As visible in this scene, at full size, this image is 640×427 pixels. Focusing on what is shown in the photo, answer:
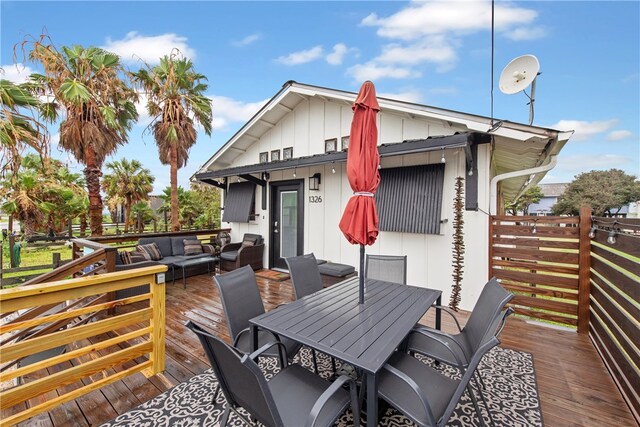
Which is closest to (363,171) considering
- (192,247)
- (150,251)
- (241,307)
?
(241,307)

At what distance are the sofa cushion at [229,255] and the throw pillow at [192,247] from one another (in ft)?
1.88

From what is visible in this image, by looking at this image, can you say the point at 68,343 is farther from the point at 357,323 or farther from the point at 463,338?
the point at 463,338

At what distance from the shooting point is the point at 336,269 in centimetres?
513

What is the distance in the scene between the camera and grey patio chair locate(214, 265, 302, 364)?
7.26 feet

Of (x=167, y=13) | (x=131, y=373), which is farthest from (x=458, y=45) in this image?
(x=131, y=373)

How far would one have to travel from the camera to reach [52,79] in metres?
3.19

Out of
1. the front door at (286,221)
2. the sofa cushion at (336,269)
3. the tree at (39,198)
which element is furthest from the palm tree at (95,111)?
the sofa cushion at (336,269)

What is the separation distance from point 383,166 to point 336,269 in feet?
7.09

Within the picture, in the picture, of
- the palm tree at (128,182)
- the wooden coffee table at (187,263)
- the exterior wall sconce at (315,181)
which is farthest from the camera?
the palm tree at (128,182)

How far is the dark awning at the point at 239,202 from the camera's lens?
7.09 metres

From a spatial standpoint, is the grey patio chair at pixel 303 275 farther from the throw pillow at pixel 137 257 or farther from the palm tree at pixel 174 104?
the palm tree at pixel 174 104

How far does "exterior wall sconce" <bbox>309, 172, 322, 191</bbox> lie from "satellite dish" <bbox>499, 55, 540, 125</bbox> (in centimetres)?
360

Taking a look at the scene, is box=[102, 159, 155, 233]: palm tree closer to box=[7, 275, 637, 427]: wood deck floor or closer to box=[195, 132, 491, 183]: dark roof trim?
box=[195, 132, 491, 183]: dark roof trim

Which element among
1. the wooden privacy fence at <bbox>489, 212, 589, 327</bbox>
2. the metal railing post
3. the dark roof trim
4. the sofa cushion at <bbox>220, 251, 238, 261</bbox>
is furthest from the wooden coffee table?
the metal railing post
